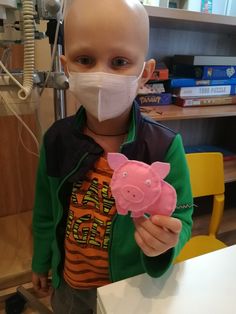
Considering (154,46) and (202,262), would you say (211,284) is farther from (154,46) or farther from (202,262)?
(154,46)

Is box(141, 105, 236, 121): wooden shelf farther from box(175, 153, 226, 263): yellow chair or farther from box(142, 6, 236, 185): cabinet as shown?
box(175, 153, 226, 263): yellow chair

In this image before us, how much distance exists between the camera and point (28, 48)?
0.78 metres

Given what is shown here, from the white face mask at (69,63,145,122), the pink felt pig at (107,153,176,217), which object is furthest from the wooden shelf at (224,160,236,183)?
the pink felt pig at (107,153,176,217)

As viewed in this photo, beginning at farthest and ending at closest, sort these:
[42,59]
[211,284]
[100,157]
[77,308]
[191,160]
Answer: [42,59]
[191,160]
[77,308]
[100,157]
[211,284]

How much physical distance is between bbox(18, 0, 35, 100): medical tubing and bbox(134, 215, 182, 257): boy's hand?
580 mm

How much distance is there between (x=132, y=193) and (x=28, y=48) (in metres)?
0.62

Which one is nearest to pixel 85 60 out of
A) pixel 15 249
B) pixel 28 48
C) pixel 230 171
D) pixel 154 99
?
pixel 28 48

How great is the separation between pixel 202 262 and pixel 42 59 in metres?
1.08

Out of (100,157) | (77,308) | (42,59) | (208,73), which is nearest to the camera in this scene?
(100,157)

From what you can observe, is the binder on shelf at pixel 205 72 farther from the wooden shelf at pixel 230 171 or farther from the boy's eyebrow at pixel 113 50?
the boy's eyebrow at pixel 113 50

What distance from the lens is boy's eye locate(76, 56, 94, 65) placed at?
1.72 ft

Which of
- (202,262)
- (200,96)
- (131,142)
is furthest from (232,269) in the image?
(200,96)

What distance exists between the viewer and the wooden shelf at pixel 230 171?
1.47 metres

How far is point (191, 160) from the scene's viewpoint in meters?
1.07
